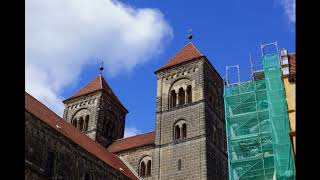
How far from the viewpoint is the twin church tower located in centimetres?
2780

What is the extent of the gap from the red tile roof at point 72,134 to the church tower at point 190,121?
2.53 m

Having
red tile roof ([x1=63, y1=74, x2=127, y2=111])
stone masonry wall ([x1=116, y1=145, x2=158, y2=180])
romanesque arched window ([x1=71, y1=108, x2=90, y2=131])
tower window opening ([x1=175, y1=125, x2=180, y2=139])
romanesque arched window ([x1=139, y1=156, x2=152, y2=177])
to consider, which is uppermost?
red tile roof ([x1=63, y1=74, x2=127, y2=111])

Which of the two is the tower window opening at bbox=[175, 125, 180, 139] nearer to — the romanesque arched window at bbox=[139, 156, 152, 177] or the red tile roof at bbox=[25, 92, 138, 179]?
the romanesque arched window at bbox=[139, 156, 152, 177]

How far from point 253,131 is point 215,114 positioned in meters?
11.5

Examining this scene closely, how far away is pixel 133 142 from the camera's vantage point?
32.4m

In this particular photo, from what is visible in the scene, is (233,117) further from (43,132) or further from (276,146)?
(43,132)

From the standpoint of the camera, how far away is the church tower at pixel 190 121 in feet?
90.4

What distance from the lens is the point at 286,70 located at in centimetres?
1388

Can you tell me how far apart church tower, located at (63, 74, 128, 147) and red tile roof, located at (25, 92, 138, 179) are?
4903mm

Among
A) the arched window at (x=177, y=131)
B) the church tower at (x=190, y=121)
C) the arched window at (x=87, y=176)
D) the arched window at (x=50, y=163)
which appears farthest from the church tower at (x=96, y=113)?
the arched window at (x=50, y=163)

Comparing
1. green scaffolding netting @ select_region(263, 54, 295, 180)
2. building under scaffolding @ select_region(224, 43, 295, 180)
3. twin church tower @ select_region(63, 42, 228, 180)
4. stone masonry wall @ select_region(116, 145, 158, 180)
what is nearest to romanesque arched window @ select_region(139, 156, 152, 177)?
twin church tower @ select_region(63, 42, 228, 180)
